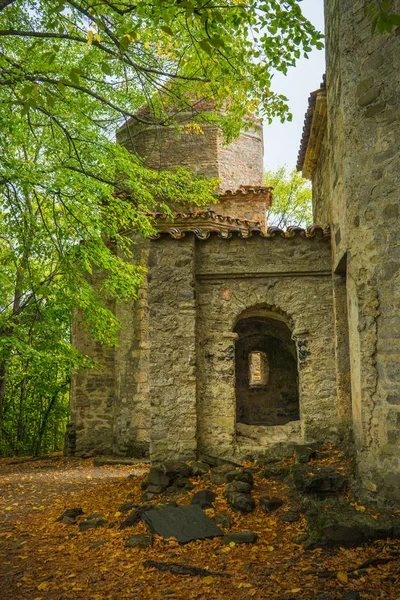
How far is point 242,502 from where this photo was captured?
5.70 m

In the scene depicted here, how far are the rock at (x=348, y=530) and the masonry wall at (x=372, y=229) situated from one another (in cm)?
44

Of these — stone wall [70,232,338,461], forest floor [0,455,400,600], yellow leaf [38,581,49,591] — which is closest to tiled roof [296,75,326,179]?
stone wall [70,232,338,461]

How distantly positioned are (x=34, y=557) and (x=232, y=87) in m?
6.85

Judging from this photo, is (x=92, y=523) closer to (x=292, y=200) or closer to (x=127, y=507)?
(x=127, y=507)

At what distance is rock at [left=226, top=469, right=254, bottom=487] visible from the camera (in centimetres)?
639

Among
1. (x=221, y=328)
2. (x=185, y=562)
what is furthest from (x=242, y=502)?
(x=221, y=328)

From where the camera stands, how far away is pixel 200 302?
24.9 ft

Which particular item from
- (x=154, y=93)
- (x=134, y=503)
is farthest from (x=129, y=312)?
(x=134, y=503)

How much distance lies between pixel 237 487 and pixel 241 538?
47.8 inches

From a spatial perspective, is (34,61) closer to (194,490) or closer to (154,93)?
(154,93)

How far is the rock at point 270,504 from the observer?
5.67m

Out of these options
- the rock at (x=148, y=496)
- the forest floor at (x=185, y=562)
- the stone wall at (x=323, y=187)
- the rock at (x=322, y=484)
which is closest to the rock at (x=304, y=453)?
the forest floor at (x=185, y=562)

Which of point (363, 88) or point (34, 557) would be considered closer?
point (34, 557)

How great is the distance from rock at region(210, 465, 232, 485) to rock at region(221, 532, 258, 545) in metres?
1.57
